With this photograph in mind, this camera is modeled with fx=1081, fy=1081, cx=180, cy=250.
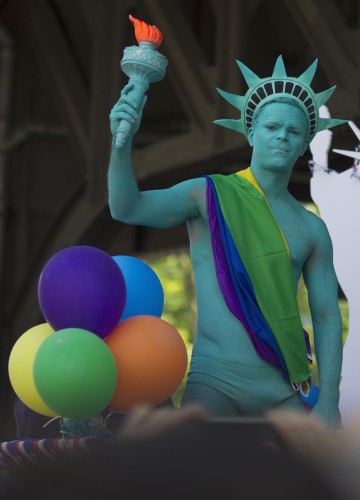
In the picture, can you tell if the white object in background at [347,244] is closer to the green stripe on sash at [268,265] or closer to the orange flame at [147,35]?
the green stripe on sash at [268,265]

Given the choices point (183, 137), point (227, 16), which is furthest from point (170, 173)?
point (227, 16)

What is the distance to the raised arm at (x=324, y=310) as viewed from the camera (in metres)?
2.76

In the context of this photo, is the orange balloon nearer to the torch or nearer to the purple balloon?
the purple balloon

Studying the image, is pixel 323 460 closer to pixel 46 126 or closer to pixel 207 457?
pixel 207 457

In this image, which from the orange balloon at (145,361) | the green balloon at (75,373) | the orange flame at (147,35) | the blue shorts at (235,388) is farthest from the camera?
the blue shorts at (235,388)

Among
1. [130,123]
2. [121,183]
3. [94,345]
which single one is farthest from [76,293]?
[130,123]

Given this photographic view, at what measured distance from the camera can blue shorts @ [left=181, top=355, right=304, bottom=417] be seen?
2.66 meters

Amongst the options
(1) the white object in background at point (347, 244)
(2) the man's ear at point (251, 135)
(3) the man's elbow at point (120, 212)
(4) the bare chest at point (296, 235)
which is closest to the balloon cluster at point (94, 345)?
(3) the man's elbow at point (120, 212)

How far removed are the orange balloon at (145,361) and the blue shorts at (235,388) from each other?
199 millimetres

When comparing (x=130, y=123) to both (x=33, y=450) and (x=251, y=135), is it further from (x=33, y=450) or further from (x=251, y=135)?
(x=33, y=450)

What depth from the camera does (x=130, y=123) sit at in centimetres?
241

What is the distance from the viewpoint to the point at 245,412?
2680mm

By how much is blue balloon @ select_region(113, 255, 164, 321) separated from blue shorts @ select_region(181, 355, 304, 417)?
0.28 metres

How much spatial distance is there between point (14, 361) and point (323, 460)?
4.30ft
